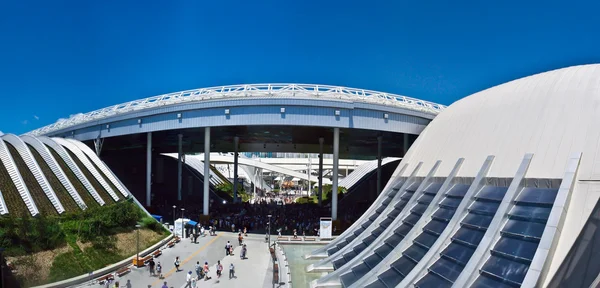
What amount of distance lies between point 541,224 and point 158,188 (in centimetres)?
4789

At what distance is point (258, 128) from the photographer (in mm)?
32750

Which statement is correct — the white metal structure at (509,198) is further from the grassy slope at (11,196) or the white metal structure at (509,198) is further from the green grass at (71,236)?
the grassy slope at (11,196)

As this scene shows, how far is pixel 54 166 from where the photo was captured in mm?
26750

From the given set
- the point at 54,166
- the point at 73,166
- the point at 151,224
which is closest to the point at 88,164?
the point at 73,166

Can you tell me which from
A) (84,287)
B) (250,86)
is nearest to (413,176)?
(250,86)

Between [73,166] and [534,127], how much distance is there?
1215 inches

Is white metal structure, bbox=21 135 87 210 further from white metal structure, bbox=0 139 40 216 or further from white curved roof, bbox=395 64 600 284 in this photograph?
white curved roof, bbox=395 64 600 284

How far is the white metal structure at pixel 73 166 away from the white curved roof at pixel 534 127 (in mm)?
23364

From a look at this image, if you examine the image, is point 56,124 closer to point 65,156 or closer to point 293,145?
point 65,156

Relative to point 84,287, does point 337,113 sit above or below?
above

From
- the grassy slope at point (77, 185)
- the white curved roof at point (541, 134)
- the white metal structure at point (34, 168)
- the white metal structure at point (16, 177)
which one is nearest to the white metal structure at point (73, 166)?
the grassy slope at point (77, 185)

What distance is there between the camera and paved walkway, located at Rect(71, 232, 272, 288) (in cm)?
1806

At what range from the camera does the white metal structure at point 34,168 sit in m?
23.0

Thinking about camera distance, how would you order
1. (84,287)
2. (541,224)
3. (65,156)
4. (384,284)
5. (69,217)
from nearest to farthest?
(541,224), (384,284), (84,287), (69,217), (65,156)
